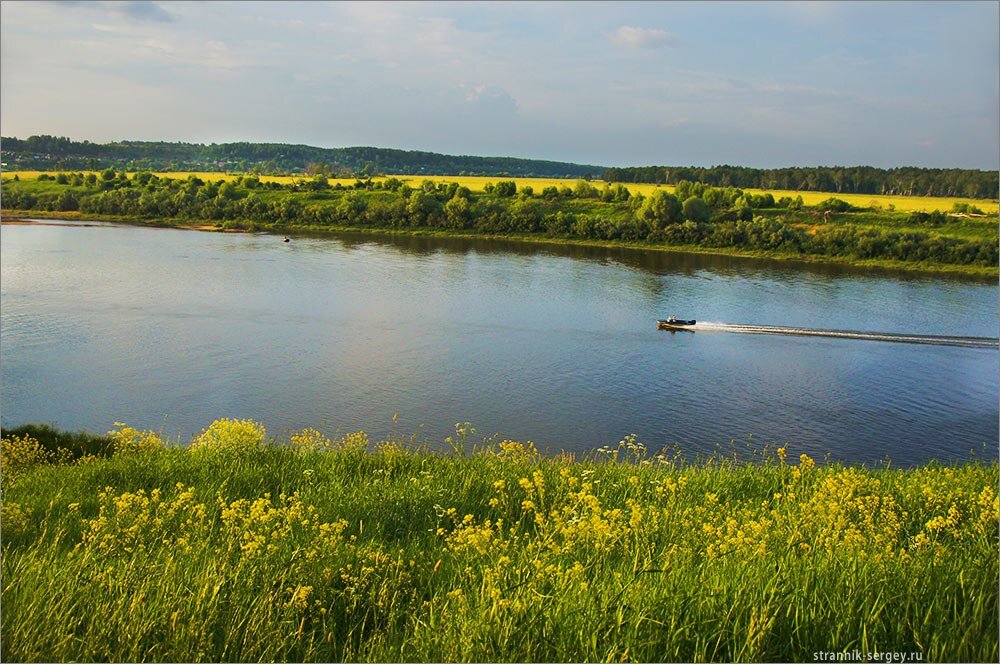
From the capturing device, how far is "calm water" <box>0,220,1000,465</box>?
19562mm

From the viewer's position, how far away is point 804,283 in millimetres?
47438

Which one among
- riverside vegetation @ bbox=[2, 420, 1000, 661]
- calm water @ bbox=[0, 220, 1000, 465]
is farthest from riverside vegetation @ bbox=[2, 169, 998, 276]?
riverside vegetation @ bbox=[2, 420, 1000, 661]

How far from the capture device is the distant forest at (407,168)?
304 ft

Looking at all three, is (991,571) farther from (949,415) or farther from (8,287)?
(8,287)

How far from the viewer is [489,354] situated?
87.1 ft

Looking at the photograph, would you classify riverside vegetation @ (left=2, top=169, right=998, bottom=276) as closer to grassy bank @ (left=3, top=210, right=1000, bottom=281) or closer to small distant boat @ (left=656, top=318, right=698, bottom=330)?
grassy bank @ (left=3, top=210, right=1000, bottom=281)

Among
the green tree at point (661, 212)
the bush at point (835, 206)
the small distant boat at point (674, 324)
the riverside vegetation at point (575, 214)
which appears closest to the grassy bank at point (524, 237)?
the riverside vegetation at point (575, 214)

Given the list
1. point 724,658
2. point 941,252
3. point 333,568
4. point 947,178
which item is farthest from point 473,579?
point 947,178

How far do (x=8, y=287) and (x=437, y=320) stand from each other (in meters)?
20.9

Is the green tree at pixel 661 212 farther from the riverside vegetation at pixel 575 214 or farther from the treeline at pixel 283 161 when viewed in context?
the treeline at pixel 283 161

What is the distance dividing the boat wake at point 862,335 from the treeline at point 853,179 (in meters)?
65.5

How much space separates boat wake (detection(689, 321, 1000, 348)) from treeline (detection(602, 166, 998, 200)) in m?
65.5

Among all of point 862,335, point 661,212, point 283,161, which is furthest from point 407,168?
point 862,335

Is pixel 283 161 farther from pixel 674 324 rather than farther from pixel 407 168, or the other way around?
pixel 674 324
